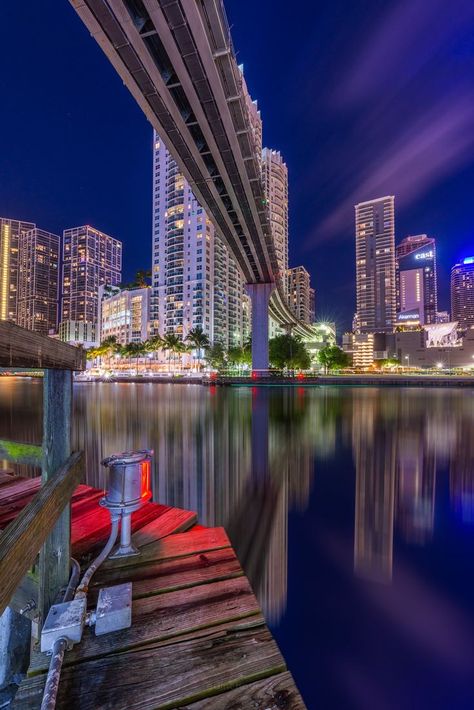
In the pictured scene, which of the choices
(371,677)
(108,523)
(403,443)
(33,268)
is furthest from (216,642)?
(33,268)

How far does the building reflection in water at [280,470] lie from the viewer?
525 cm

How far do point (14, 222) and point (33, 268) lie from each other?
2685cm

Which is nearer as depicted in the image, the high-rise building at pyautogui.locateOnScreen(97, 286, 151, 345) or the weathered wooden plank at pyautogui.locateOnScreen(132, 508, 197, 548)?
the weathered wooden plank at pyautogui.locateOnScreen(132, 508, 197, 548)

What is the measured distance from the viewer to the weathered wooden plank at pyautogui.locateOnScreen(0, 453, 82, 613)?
4.60 ft

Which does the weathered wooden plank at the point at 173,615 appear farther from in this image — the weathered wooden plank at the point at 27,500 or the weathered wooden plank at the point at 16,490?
the weathered wooden plank at the point at 16,490

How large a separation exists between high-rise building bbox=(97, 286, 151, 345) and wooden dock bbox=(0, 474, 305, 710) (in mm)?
121149

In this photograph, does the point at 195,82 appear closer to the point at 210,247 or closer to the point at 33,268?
the point at 210,247

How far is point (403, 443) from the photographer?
39.8ft

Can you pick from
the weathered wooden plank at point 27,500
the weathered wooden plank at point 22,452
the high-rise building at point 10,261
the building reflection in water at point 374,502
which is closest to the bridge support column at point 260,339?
the building reflection in water at point 374,502

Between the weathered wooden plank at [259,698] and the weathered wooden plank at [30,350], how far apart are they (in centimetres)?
215

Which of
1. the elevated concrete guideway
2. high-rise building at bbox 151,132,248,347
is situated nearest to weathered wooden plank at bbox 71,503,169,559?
the elevated concrete guideway

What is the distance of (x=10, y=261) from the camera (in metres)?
190

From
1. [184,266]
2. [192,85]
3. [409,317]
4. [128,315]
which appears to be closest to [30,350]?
[192,85]

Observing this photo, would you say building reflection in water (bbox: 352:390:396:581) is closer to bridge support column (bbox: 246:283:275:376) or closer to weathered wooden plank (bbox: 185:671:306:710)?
weathered wooden plank (bbox: 185:671:306:710)
